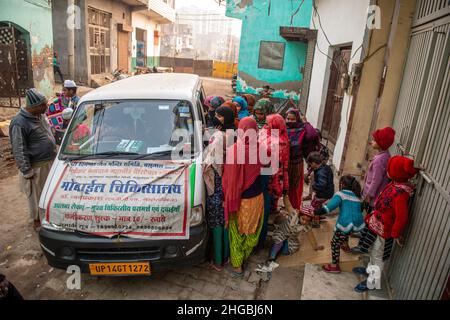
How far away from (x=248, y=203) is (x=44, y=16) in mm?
10879

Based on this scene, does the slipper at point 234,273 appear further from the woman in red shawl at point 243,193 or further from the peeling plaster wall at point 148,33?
the peeling plaster wall at point 148,33

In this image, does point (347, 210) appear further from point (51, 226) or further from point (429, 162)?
point (51, 226)

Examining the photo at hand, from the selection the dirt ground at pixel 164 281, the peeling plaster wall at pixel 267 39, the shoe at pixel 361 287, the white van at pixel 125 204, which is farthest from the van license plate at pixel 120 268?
the peeling plaster wall at pixel 267 39

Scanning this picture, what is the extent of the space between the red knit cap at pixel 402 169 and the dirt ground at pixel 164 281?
1224mm

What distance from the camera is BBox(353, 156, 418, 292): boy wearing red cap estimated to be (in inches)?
106

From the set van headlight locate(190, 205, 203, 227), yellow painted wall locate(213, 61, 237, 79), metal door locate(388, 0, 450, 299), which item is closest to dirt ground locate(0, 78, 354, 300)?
van headlight locate(190, 205, 203, 227)

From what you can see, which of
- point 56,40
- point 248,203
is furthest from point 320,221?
point 56,40

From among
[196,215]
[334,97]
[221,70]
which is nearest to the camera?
[196,215]

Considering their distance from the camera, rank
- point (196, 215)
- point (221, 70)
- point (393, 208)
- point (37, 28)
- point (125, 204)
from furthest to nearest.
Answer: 1. point (221, 70)
2. point (37, 28)
3. point (196, 215)
4. point (125, 204)
5. point (393, 208)

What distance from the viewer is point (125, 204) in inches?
115

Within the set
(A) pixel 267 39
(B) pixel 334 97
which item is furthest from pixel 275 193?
(A) pixel 267 39

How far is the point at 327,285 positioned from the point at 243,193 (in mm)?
1314

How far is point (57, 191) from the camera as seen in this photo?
3.03 m
